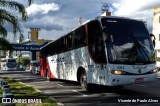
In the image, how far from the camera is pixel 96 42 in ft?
45.5

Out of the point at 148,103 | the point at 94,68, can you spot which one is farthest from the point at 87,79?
the point at 148,103

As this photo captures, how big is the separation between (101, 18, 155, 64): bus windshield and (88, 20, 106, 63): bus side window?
40cm

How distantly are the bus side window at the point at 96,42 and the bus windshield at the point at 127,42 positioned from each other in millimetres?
401

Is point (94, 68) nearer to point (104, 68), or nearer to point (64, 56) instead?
point (104, 68)

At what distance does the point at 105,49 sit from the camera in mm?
12898

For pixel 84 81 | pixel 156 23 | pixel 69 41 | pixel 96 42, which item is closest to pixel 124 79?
pixel 96 42

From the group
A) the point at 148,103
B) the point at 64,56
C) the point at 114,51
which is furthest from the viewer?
the point at 64,56

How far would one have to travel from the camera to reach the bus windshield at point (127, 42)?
12.8m

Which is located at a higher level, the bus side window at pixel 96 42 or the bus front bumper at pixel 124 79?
the bus side window at pixel 96 42

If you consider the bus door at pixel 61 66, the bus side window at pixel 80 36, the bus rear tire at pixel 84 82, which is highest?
the bus side window at pixel 80 36

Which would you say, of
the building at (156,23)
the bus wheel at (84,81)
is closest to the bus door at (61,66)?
the bus wheel at (84,81)

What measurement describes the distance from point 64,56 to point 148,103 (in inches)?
370

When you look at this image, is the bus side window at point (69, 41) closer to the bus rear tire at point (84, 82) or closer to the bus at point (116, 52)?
the bus at point (116, 52)

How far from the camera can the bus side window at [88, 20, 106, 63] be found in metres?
13.3
